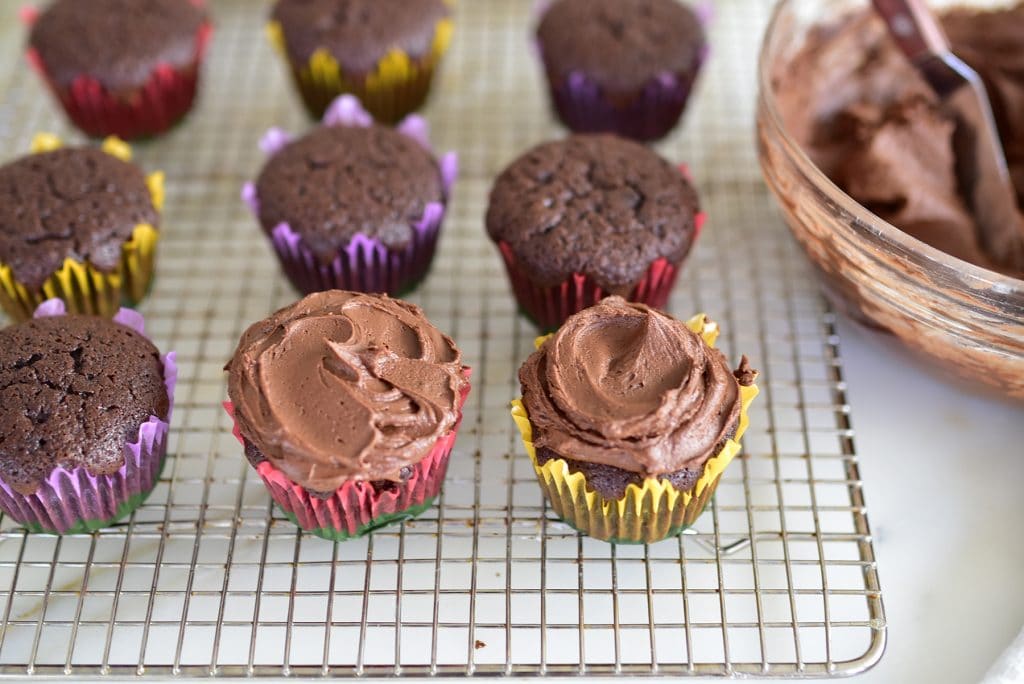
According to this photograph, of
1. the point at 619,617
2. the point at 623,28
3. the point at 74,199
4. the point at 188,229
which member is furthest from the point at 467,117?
the point at 619,617

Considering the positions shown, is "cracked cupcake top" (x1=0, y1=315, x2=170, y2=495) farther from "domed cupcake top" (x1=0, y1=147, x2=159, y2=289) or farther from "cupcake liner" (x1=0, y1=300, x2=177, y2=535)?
"domed cupcake top" (x1=0, y1=147, x2=159, y2=289)

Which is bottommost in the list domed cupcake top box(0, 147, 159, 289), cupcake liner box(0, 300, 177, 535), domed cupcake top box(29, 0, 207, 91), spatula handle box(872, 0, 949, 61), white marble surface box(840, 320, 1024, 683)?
white marble surface box(840, 320, 1024, 683)

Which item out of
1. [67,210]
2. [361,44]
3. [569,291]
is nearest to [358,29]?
A: [361,44]

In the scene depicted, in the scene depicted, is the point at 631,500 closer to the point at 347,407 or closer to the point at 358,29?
the point at 347,407

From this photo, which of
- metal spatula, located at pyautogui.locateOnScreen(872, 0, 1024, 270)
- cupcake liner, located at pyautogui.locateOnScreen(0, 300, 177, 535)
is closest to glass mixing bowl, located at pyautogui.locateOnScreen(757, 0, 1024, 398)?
metal spatula, located at pyautogui.locateOnScreen(872, 0, 1024, 270)

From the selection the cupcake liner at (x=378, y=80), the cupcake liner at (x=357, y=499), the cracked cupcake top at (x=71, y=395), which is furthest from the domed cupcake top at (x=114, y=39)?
the cupcake liner at (x=357, y=499)

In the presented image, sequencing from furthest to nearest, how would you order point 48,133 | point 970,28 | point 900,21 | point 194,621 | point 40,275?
point 48,133 → point 970,28 → point 900,21 → point 40,275 → point 194,621

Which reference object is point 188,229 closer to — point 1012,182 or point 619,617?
point 619,617
